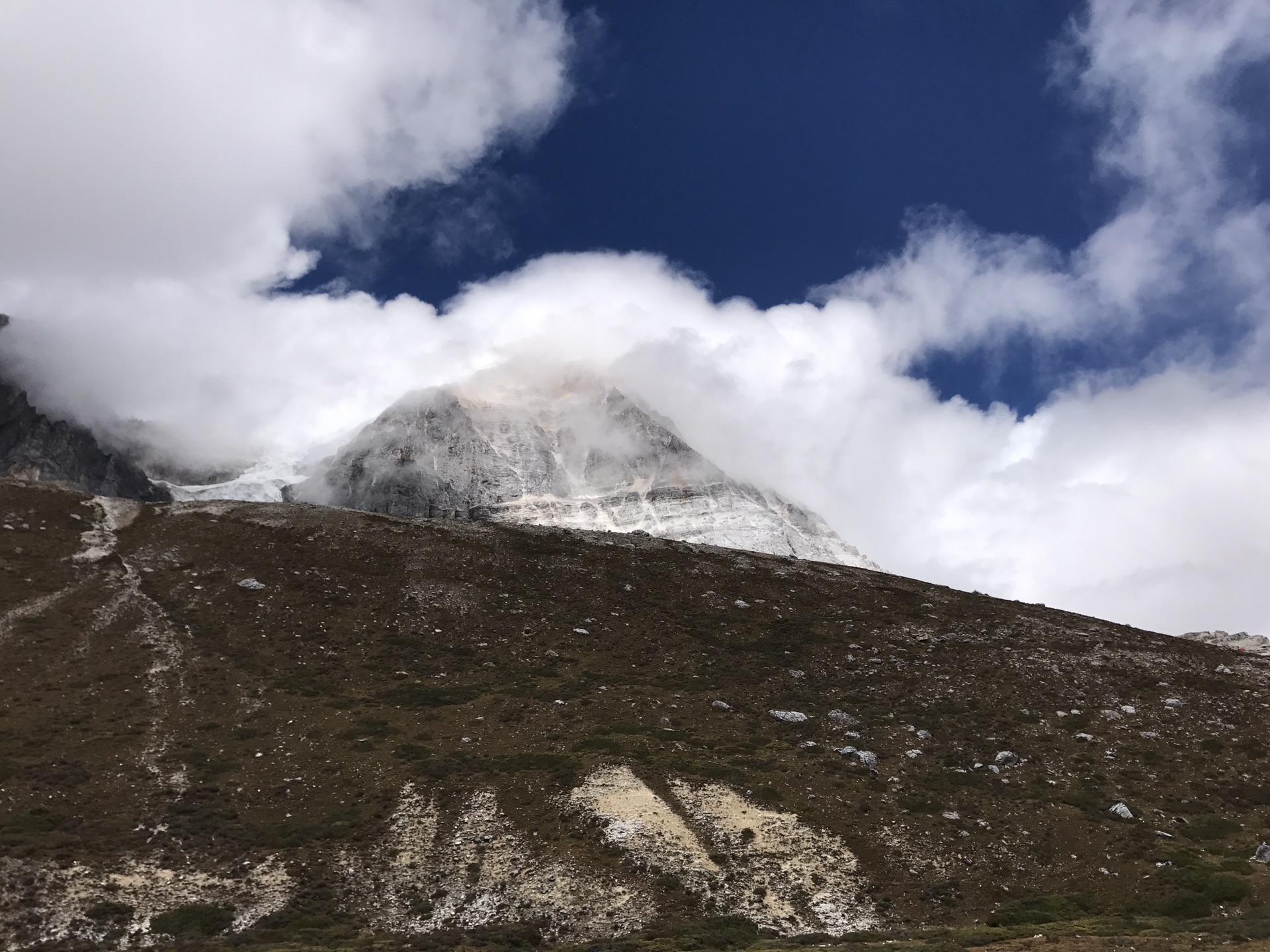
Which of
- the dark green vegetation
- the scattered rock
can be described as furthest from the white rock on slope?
the scattered rock

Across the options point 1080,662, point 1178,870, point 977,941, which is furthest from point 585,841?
point 1080,662

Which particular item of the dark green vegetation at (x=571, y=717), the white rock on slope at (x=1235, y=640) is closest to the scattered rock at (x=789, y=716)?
the dark green vegetation at (x=571, y=717)

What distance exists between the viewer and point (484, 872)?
40750 millimetres

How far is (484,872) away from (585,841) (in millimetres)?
5258

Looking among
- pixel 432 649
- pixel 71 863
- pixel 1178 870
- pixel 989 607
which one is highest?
pixel 989 607

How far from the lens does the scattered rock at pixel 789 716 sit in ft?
193

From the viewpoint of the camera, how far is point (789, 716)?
195 feet

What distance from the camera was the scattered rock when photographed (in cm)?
5888

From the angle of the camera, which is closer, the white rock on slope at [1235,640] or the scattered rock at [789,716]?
the scattered rock at [789,716]

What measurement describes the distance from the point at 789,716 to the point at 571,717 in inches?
608

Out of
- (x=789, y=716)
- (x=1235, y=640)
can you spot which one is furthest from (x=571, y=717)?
(x=1235, y=640)

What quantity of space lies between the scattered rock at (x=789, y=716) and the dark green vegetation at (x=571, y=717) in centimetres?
80

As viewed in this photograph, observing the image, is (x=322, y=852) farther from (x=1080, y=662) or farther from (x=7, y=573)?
(x=1080, y=662)

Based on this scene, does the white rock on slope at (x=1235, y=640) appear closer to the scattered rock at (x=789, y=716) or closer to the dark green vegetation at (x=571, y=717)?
the dark green vegetation at (x=571, y=717)
